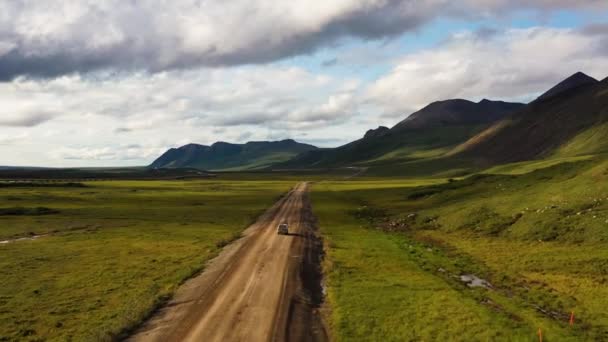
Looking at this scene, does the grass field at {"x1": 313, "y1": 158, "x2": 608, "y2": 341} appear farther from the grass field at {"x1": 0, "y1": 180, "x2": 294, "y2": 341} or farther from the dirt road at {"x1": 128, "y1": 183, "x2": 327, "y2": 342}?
the grass field at {"x1": 0, "y1": 180, "x2": 294, "y2": 341}

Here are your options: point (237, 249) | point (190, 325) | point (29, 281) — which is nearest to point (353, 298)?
point (190, 325)

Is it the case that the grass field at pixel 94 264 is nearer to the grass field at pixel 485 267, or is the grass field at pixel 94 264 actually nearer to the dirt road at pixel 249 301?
the dirt road at pixel 249 301

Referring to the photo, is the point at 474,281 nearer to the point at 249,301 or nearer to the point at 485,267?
the point at 485,267

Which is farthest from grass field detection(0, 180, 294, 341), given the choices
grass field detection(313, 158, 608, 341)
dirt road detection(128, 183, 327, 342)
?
grass field detection(313, 158, 608, 341)

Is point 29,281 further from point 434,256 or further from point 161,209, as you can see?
point 161,209

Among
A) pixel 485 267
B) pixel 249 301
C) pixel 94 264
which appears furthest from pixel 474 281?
pixel 94 264

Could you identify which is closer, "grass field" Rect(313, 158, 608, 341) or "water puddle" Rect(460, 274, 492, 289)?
"grass field" Rect(313, 158, 608, 341)
